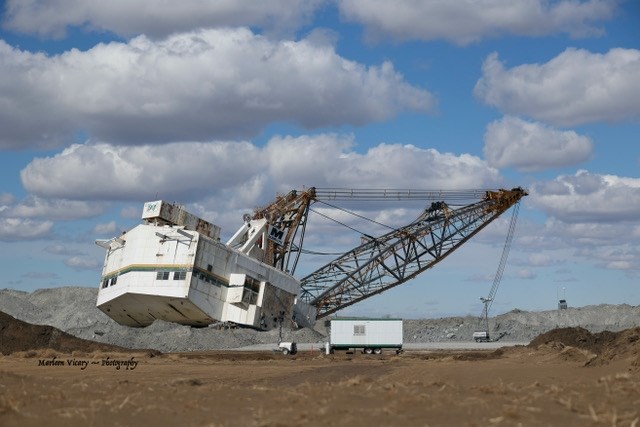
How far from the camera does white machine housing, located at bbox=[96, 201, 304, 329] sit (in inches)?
2645

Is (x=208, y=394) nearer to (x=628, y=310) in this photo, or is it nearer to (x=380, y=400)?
(x=380, y=400)

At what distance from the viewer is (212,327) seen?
70250mm

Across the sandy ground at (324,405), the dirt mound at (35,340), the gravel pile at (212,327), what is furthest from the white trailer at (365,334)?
the sandy ground at (324,405)

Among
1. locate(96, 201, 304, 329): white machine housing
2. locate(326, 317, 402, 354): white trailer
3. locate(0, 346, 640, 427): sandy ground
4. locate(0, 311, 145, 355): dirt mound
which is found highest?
locate(96, 201, 304, 329): white machine housing

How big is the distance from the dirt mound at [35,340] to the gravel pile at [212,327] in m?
5.96

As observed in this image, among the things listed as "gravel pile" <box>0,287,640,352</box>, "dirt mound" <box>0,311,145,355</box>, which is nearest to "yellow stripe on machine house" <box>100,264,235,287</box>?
"gravel pile" <box>0,287,640,352</box>

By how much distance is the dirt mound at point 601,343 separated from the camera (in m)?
34.9

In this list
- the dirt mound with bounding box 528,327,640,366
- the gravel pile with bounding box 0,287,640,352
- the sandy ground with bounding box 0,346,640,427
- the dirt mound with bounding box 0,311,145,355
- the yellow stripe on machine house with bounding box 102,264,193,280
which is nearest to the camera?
the sandy ground with bounding box 0,346,640,427

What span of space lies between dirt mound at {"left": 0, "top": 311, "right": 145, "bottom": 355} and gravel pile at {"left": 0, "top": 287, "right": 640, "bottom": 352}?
5963mm

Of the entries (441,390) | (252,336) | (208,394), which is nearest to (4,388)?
(208,394)

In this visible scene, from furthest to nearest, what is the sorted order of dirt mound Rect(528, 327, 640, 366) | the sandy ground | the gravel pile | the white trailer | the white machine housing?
the white machine housing < the gravel pile < the white trailer < dirt mound Rect(528, 327, 640, 366) < the sandy ground

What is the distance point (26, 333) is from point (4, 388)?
41.4 meters

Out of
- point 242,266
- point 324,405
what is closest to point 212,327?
point 242,266

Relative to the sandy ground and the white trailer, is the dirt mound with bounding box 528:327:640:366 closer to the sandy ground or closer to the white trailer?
the sandy ground
